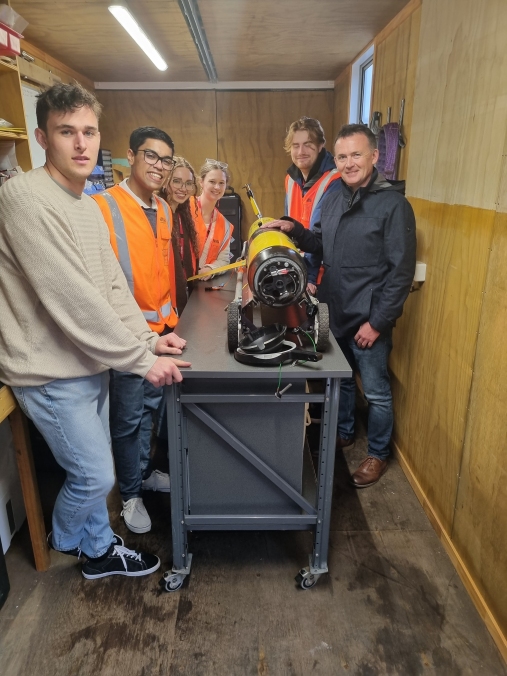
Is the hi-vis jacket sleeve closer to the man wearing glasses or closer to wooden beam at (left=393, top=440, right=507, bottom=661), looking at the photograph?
the man wearing glasses

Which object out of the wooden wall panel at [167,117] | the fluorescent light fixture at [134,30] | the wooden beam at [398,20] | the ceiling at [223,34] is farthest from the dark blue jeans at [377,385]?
the wooden wall panel at [167,117]

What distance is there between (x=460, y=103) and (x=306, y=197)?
131cm

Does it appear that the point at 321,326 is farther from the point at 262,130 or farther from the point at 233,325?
the point at 262,130

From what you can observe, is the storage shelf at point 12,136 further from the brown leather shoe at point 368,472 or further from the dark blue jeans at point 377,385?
the brown leather shoe at point 368,472

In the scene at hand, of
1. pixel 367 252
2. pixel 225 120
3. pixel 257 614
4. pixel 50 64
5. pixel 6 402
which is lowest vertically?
pixel 257 614

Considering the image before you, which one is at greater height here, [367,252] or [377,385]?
[367,252]

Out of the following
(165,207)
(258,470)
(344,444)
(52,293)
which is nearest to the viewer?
(52,293)

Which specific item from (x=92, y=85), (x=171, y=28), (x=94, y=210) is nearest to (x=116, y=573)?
(x=94, y=210)

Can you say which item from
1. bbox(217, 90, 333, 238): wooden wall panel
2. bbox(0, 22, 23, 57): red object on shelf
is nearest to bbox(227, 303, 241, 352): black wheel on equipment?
bbox(0, 22, 23, 57): red object on shelf

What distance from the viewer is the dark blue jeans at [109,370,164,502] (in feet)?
6.66

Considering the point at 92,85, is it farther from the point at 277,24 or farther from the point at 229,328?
the point at 229,328

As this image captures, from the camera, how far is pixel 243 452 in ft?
5.90

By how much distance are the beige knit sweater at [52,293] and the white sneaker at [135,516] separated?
913 millimetres

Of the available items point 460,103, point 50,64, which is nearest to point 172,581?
point 460,103
